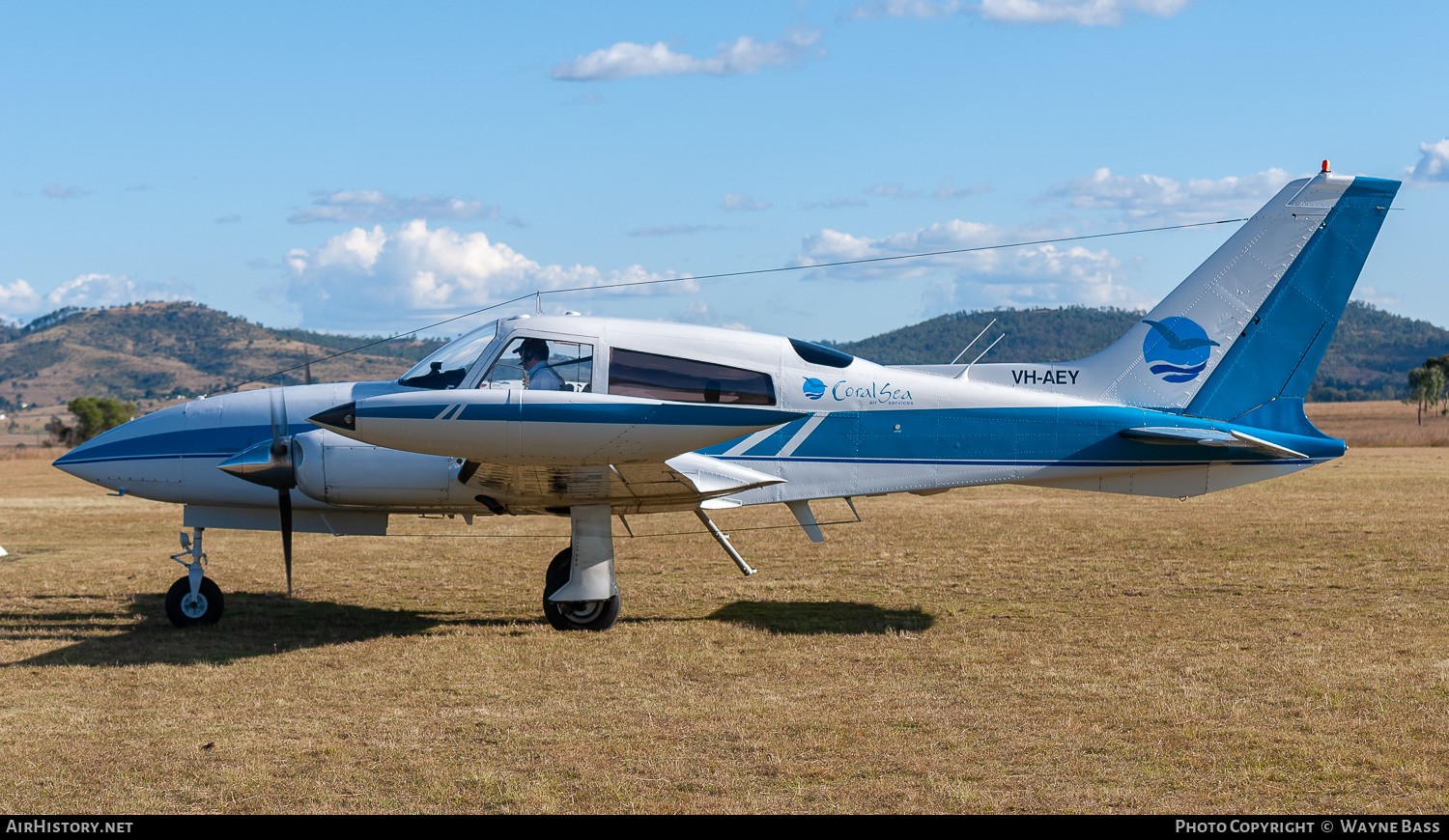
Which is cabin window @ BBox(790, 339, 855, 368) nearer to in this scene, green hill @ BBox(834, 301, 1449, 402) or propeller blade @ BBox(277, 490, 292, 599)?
propeller blade @ BBox(277, 490, 292, 599)

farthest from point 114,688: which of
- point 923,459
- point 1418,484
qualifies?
point 1418,484

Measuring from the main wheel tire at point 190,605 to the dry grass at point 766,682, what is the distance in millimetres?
222

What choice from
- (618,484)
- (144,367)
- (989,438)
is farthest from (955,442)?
(144,367)

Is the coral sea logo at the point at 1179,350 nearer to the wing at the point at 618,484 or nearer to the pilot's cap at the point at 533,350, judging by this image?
the wing at the point at 618,484

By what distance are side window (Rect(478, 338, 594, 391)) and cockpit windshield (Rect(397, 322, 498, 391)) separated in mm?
321

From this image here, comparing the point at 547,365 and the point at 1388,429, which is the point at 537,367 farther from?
the point at 1388,429

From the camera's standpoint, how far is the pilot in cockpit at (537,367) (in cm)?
926

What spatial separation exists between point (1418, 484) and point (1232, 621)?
54.2 ft

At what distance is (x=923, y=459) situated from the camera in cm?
1021

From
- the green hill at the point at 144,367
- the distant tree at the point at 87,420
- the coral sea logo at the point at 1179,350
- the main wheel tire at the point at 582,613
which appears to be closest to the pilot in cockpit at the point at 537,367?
the main wheel tire at the point at 582,613

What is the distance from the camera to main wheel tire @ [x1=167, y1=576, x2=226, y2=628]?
33.7 feet
